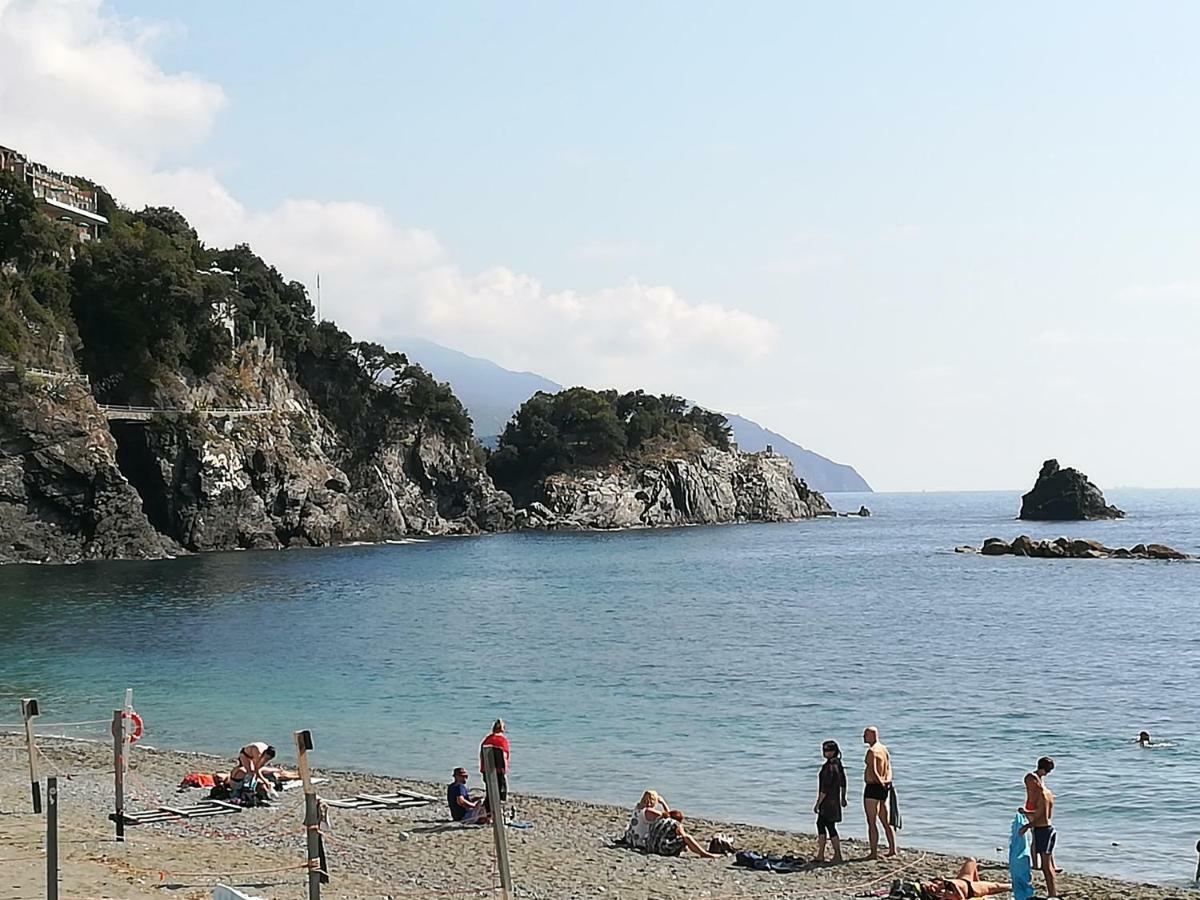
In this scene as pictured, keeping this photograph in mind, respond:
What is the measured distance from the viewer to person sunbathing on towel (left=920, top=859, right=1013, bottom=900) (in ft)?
47.9

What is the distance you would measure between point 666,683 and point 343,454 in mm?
93599

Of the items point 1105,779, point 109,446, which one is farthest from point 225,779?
point 109,446

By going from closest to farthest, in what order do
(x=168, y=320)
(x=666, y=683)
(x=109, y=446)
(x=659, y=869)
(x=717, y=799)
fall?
(x=659, y=869)
(x=717, y=799)
(x=666, y=683)
(x=109, y=446)
(x=168, y=320)

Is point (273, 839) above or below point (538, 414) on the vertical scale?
below

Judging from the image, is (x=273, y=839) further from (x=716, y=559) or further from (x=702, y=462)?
(x=702, y=462)

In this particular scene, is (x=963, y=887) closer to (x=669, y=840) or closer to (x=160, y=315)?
(x=669, y=840)

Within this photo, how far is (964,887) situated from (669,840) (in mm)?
4843

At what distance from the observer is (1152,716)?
3086 centimetres

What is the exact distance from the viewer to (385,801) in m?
21.5

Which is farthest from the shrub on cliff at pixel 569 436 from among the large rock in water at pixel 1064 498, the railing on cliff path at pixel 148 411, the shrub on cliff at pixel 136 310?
the shrub on cliff at pixel 136 310

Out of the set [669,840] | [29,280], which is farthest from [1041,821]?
[29,280]

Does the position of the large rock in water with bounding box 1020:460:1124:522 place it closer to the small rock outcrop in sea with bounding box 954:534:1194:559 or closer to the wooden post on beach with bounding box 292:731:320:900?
the small rock outcrop in sea with bounding box 954:534:1194:559

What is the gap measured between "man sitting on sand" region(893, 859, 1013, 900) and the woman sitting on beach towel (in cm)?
438

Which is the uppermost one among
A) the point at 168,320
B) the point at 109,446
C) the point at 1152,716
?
the point at 168,320
